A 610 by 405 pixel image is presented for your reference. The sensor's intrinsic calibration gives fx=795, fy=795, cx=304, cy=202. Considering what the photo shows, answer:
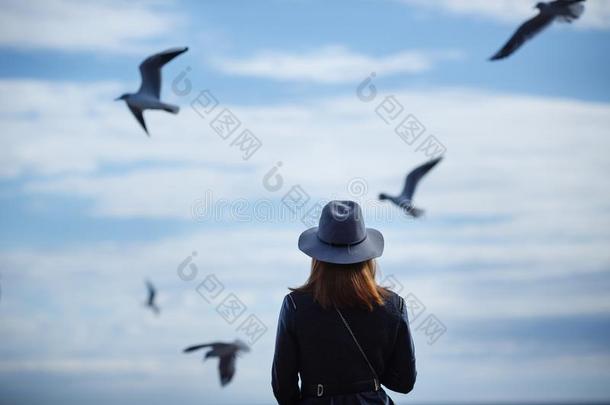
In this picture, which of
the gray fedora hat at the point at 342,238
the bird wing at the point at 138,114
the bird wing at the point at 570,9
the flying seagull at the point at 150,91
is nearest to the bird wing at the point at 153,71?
the flying seagull at the point at 150,91

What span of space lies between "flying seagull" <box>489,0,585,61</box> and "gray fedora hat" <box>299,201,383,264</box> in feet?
20.0

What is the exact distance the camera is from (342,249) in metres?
4.34

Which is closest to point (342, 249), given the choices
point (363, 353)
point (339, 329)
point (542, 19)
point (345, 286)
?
point (345, 286)

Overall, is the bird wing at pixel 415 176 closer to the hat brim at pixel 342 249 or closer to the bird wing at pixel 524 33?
the bird wing at pixel 524 33

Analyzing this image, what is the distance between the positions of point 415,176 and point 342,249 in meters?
9.13

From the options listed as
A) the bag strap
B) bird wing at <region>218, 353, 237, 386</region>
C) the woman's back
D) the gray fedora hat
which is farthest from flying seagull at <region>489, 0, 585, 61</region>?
the bag strap

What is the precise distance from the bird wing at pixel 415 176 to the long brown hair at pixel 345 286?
9001mm

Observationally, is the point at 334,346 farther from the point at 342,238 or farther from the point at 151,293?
the point at 151,293

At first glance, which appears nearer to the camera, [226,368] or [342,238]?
[342,238]

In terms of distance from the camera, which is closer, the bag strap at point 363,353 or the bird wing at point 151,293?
the bag strap at point 363,353

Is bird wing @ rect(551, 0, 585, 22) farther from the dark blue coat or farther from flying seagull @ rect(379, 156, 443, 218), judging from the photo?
the dark blue coat

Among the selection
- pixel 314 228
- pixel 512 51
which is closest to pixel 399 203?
pixel 512 51

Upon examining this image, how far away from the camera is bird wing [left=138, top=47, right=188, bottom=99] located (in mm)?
10180

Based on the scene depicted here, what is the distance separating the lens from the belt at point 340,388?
4328mm
